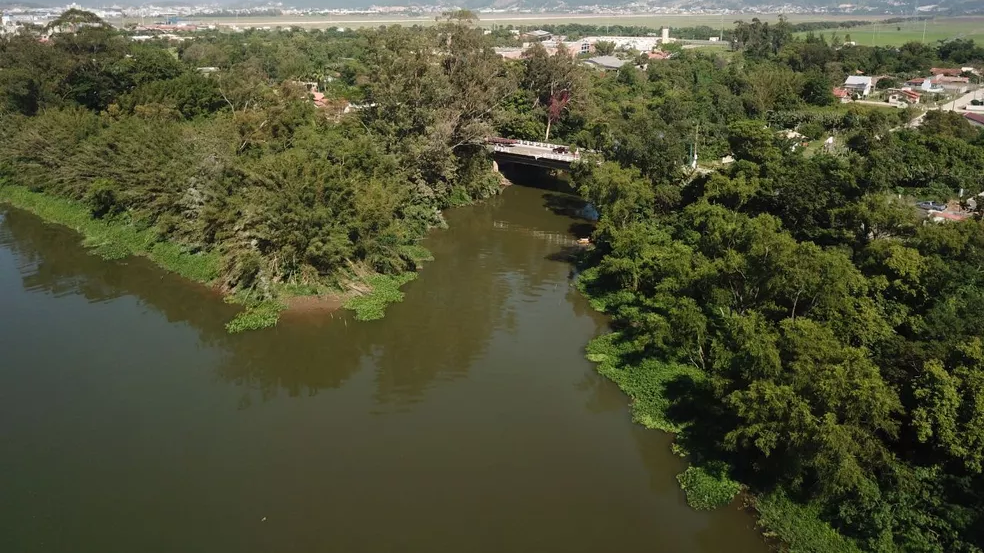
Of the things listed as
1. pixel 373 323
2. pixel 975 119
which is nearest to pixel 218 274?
pixel 373 323

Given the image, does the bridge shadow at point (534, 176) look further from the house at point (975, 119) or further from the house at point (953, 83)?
the house at point (953, 83)

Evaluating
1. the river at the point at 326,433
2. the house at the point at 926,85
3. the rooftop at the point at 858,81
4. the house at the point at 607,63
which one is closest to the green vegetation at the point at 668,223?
the river at the point at 326,433

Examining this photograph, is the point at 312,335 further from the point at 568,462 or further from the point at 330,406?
the point at 568,462

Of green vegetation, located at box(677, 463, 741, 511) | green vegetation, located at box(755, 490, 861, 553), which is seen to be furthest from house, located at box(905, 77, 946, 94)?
green vegetation, located at box(755, 490, 861, 553)

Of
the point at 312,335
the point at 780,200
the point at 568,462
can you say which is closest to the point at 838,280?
the point at 568,462

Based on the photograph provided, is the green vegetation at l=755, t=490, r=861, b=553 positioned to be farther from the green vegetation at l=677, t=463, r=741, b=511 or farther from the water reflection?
the water reflection

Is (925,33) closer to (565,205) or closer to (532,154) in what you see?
(532,154)
